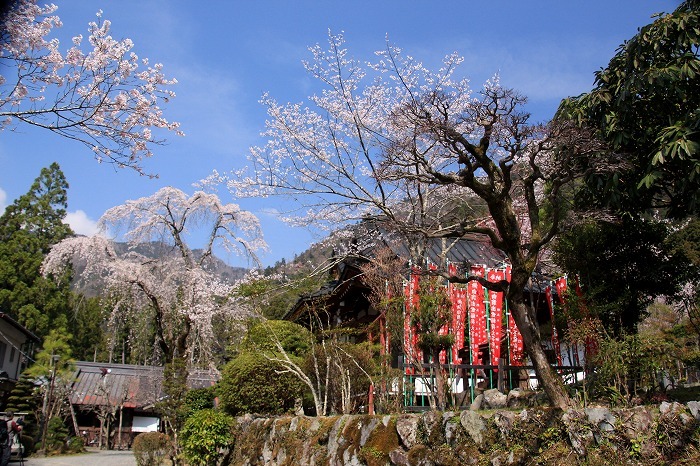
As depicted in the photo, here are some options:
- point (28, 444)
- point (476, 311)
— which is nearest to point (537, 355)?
point (476, 311)

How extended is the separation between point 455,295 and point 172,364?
8.04 m

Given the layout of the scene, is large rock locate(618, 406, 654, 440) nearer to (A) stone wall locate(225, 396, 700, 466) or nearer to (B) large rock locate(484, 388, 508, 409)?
(A) stone wall locate(225, 396, 700, 466)

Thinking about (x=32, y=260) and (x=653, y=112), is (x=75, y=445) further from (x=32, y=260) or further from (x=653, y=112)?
(x=653, y=112)

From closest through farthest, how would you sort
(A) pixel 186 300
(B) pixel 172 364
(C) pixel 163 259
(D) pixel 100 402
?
(B) pixel 172 364
(A) pixel 186 300
(C) pixel 163 259
(D) pixel 100 402

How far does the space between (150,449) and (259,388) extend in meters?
3.29

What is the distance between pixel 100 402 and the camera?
3048 cm

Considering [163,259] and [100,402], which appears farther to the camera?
[100,402]

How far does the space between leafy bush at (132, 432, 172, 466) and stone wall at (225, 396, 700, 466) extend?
20.0 feet

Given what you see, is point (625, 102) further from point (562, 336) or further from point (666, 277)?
point (562, 336)

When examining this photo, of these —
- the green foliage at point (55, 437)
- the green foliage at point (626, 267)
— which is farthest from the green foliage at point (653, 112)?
the green foliage at point (55, 437)

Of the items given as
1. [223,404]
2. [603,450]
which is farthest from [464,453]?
[223,404]

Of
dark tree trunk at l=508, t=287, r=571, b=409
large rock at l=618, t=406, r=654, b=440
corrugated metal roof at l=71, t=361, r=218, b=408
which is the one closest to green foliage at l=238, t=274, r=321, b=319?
dark tree trunk at l=508, t=287, r=571, b=409

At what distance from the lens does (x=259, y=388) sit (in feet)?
42.5

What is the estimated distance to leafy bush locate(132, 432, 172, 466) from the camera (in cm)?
1350
